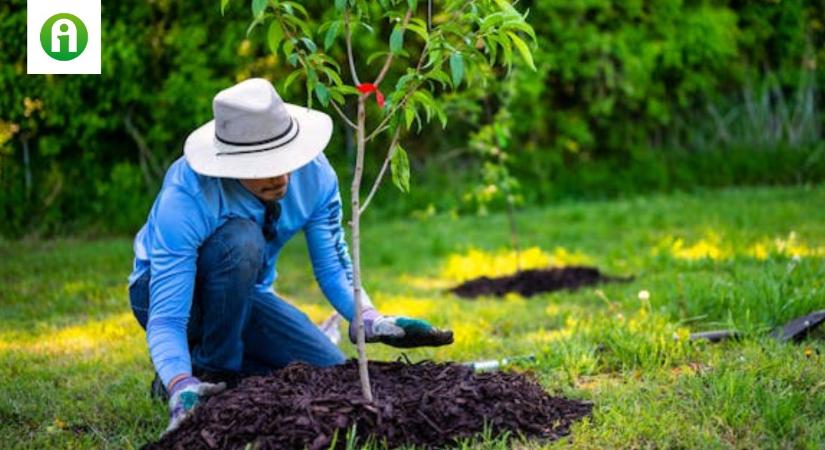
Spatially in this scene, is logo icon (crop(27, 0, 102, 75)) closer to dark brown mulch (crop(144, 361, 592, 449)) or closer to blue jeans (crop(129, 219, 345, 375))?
blue jeans (crop(129, 219, 345, 375))

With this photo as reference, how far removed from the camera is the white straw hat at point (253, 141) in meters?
3.19

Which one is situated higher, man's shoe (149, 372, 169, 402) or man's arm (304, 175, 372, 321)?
man's arm (304, 175, 372, 321)

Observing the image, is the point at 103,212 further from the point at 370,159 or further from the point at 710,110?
the point at 710,110

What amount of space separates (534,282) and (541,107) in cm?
369

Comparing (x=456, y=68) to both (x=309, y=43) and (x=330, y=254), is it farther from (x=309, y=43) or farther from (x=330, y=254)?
(x=330, y=254)

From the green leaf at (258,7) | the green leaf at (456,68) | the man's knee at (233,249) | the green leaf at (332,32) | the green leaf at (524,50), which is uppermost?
the green leaf at (258,7)

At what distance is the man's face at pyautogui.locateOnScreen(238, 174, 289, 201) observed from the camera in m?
3.37

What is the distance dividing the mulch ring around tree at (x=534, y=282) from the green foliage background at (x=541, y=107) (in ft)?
5.31

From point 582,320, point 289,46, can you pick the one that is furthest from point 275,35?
point 582,320

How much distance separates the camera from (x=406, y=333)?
3.43 meters

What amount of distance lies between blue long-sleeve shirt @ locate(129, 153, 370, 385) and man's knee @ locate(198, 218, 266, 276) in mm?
34

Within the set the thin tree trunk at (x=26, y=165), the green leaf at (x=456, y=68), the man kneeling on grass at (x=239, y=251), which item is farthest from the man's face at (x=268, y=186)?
the thin tree trunk at (x=26, y=165)

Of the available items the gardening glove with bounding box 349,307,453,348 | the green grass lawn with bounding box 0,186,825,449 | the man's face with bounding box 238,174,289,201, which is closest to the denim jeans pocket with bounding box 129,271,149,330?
the green grass lawn with bounding box 0,186,825,449

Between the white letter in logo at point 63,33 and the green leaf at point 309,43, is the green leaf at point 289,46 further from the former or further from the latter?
the white letter in logo at point 63,33
